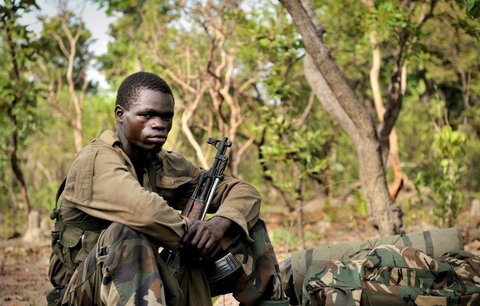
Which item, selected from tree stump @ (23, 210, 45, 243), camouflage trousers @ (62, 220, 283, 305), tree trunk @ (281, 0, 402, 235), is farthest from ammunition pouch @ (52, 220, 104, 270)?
tree stump @ (23, 210, 45, 243)

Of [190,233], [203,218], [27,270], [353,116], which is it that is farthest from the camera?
[27,270]

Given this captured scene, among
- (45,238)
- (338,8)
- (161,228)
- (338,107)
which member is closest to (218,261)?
(161,228)

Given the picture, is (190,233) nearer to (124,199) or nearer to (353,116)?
(124,199)

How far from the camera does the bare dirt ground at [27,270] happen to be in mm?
4824

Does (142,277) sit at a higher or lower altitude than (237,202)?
lower

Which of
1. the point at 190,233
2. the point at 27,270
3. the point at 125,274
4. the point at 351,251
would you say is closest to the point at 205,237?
the point at 190,233

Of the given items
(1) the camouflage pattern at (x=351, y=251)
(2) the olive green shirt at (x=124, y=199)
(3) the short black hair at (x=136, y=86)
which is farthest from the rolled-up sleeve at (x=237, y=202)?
(1) the camouflage pattern at (x=351, y=251)

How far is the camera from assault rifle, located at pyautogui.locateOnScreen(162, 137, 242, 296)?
2.77m

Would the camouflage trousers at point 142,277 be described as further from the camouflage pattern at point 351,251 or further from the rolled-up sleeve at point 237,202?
the camouflage pattern at point 351,251

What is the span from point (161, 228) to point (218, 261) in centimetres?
37

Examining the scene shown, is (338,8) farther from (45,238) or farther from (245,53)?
(45,238)

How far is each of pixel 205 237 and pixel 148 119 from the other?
22.2 inches

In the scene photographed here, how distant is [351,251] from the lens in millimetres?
3764

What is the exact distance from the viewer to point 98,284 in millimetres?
2516
